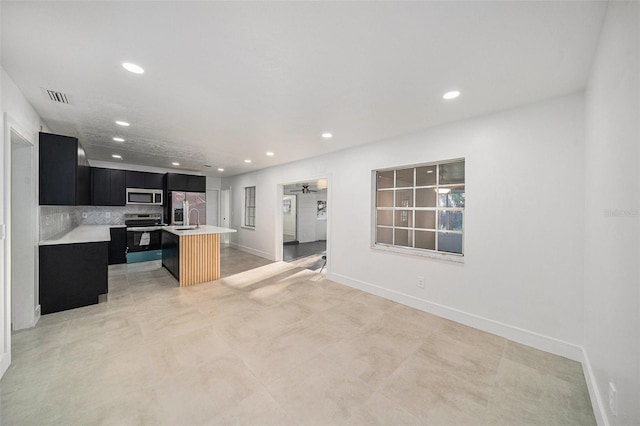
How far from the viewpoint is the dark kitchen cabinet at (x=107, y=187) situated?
18.1 ft

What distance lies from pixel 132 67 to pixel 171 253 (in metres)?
3.86

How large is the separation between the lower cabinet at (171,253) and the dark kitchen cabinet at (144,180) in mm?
1810

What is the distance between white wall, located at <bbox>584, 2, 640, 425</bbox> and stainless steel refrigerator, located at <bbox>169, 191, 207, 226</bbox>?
6.74 m

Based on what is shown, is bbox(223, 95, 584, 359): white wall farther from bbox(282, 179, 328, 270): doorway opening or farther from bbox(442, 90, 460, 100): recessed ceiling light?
bbox(282, 179, 328, 270): doorway opening

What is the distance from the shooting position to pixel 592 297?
1881mm

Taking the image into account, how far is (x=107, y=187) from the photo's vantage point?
18.6 feet

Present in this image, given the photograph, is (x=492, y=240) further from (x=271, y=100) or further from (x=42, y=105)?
(x=42, y=105)

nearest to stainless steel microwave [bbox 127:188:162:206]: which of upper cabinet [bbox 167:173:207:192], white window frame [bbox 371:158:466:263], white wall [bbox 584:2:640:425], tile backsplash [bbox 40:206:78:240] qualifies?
upper cabinet [bbox 167:173:207:192]

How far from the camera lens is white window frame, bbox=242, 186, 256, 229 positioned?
24.2 ft

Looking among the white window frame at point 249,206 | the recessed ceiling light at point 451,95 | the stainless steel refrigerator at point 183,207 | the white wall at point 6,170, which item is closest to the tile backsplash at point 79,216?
the stainless steel refrigerator at point 183,207

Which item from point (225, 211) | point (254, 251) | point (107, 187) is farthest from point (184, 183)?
point (254, 251)

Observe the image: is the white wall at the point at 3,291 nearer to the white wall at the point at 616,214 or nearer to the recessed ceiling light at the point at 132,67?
the recessed ceiling light at the point at 132,67

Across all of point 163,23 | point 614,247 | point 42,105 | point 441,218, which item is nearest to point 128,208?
point 42,105

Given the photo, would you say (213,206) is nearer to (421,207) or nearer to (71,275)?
(71,275)
